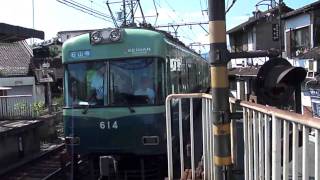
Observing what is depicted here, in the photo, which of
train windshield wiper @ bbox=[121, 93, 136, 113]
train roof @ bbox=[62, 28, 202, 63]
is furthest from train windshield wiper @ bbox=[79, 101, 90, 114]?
train roof @ bbox=[62, 28, 202, 63]

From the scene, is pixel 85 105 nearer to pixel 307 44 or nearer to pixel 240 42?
pixel 307 44

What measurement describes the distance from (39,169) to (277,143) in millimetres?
10159

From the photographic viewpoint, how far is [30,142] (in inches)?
612

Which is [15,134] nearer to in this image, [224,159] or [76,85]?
[76,85]

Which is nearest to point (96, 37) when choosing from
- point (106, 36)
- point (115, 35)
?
point (106, 36)

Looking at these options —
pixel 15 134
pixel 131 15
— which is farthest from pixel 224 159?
pixel 131 15

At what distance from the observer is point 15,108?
17.9 m

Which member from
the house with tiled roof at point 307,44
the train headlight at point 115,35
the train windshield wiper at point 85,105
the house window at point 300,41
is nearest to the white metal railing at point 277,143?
the train headlight at point 115,35

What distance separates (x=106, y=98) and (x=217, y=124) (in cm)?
470

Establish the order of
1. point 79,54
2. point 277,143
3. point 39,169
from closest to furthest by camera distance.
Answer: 1. point 277,143
2. point 79,54
3. point 39,169

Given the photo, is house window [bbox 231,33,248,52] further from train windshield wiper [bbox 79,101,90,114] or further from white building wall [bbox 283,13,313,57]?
train windshield wiper [bbox 79,101,90,114]

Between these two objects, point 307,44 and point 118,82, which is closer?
point 118,82

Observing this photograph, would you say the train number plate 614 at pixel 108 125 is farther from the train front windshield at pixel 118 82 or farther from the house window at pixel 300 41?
the house window at pixel 300 41

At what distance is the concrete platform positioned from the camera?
1372 cm
